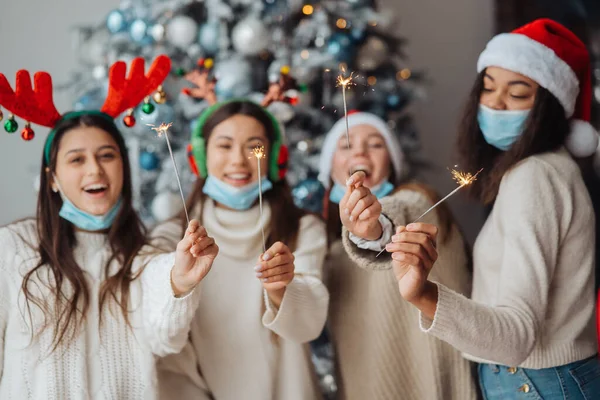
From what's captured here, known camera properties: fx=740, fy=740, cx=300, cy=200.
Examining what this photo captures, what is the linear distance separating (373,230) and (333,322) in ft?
1.87

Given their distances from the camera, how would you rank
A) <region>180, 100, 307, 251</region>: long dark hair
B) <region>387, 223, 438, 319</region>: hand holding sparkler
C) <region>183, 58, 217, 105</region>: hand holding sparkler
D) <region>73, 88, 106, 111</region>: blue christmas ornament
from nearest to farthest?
<region>387, 223, 438, 319</region>: hand holding sparkler < <region>180, 100, 307, 251</region>: long dark hair < <region>183, 58, 217, 105</region>: hand holding sparkler < <region>73, 88, 106, 111</region>: blue christmas ornament

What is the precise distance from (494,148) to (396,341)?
0.57m

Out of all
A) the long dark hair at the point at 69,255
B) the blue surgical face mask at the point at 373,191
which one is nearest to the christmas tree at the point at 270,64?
the blue surgical face mask at the point at 373,191

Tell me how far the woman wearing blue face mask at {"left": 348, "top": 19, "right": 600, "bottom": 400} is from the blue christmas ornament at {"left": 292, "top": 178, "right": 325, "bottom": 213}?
129 centimetres

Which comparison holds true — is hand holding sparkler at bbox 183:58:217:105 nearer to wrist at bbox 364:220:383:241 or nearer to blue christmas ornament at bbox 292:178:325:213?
blue christmas ornament at bbox 292:178:325:213

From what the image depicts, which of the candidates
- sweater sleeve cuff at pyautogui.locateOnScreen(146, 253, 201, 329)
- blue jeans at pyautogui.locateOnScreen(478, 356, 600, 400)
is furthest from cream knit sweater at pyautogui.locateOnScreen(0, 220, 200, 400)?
blue jeans at pyautogui.locateOnScreen(478, 356, 600, 400)

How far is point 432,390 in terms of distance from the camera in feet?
6.23

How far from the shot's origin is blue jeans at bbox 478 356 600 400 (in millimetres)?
1550

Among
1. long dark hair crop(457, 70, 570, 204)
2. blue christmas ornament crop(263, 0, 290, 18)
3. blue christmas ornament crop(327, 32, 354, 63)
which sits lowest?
long dark hair crop(457, 70, 570, 204)

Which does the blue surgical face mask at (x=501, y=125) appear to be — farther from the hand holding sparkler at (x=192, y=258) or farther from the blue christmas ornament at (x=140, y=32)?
the blue christmas ornament at (x=140, y=32)

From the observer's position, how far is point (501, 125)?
1.67 m

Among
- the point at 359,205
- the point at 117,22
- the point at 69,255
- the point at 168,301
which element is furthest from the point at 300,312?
the point at 117,22

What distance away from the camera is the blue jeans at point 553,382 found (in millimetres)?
1550

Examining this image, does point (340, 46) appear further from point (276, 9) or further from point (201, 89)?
point (201, 89)
